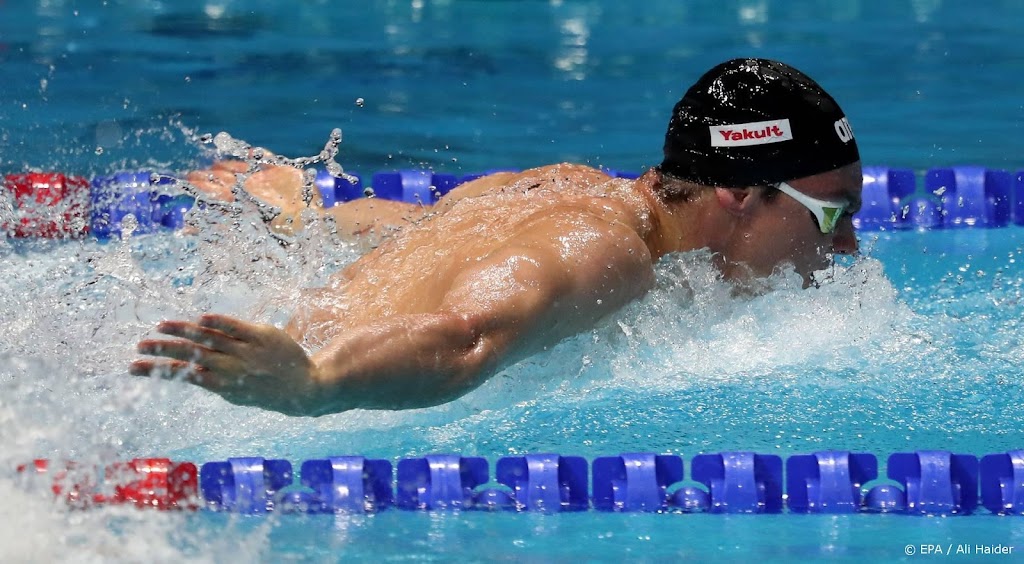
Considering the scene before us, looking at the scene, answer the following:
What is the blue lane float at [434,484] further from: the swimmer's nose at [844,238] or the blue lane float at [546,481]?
the swimmer's nose at [844,238]

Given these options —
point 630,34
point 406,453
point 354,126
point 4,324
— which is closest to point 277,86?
point 354,126

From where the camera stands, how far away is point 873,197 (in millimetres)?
4629

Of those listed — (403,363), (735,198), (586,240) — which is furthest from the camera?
(735,198)

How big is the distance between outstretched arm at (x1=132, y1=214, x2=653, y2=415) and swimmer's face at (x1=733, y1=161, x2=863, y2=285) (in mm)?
273

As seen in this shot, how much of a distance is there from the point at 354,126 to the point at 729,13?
111 inches

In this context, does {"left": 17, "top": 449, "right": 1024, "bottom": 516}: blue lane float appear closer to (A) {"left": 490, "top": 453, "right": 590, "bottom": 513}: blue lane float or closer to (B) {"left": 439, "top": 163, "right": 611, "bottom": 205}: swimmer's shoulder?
(A) {"left": 490, "top": 453, "right": 590, "bottom": 513}: blue lane float

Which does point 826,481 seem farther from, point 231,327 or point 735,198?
point 231,327

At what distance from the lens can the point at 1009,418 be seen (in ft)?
9.19

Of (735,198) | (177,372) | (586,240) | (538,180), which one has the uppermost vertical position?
(538,180)

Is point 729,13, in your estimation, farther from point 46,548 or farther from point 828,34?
point 46,548

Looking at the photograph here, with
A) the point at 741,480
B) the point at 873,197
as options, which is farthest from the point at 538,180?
the point at 873,197

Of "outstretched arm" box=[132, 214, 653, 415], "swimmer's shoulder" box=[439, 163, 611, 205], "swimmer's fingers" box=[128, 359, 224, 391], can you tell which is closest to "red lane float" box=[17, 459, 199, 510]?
"outstretched arm" box=[132, 214, 653, 415]

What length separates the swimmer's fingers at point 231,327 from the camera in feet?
5.88

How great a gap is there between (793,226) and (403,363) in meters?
0.96
